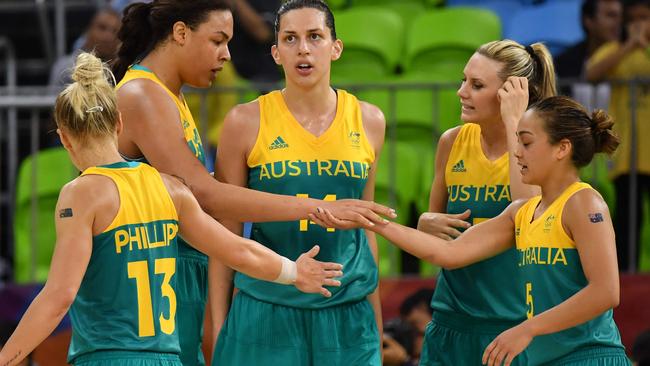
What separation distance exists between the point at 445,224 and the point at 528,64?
82cm

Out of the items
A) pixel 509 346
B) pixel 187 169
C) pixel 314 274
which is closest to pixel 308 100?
pixel 187 169

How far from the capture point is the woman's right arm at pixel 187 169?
475 cm

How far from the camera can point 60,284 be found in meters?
3.93

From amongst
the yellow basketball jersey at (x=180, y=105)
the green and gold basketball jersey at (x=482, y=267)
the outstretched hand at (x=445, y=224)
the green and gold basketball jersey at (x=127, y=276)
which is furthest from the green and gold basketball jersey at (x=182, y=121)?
the green and gold basketball jersey at (x=482, y=267)

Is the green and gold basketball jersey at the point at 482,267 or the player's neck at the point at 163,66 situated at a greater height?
the player's neck at the point at 163,66

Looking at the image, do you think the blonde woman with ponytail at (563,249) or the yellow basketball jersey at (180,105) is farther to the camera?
the yellow basketball jersey at (180,105)

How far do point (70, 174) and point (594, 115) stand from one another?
187 inches

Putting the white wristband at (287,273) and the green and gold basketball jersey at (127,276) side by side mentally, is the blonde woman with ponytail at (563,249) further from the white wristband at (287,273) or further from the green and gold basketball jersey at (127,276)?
the green and gold basketball jersey at (127,276)

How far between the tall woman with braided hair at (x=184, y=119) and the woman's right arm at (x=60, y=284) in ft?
3.09

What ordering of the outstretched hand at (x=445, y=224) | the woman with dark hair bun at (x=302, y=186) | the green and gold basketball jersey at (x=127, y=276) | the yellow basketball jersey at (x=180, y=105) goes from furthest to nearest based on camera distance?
the outstretched hand at (x=445, y=224)
the yellow basketball jersey at (x=180, y=105)
the woman with dark hair bun at (x=302, y=186)
the green and gold basketball jersey at (x=127, y=276)

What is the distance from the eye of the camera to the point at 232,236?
4.41 metres

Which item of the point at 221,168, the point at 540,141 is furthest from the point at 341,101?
the point at 540,141

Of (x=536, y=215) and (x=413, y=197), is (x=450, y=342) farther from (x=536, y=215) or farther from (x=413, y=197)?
(x=413, y=197)

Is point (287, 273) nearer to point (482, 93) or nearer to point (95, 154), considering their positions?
point (95, 154)
